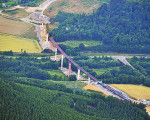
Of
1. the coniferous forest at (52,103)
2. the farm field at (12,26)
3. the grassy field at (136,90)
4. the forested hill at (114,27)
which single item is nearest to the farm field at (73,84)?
the coniferous forest at (52,103)

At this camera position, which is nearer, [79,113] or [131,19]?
[79,113]

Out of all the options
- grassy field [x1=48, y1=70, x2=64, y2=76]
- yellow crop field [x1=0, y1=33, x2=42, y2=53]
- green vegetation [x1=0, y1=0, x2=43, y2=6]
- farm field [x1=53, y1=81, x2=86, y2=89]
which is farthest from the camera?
green vegetation [x1=0, y1=0, x2=43, y2=6]

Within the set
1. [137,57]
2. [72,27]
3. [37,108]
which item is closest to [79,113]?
[37,108]

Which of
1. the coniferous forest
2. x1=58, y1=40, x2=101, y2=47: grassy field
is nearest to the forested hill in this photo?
x1=58, y1=40, x2=101, y2=47: grassy field

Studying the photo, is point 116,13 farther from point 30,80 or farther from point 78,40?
point 30,80

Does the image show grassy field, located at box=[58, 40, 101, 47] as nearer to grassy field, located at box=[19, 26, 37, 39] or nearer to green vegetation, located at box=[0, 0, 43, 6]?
grassy field, located at box=[19, 26, 37, 39]

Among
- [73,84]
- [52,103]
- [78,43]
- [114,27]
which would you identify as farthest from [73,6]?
[52,103]

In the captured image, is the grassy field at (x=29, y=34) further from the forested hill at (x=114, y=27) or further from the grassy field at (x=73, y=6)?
the grassy field at (x=73, y=6)
